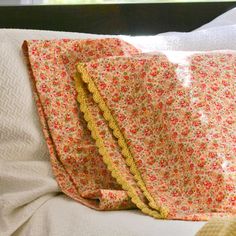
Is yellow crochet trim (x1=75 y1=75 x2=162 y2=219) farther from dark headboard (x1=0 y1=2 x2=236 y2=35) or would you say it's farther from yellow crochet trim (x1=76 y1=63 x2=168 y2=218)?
dark headboard (x1=0 y1=2 x2=236 y2=35)

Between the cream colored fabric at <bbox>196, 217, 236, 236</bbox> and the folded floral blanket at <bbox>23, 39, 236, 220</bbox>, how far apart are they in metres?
0.60

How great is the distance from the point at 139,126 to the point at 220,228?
2.82ft

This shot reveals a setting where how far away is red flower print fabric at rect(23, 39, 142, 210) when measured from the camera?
5.69 ft

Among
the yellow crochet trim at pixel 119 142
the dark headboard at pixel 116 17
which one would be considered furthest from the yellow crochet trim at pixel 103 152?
the dark headboard at pixel 116 17

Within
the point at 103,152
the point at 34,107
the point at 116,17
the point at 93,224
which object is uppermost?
the point at 116,17

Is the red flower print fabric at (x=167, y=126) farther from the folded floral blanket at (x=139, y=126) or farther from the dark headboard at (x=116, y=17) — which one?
the dark headboard at (x=116, y=17)

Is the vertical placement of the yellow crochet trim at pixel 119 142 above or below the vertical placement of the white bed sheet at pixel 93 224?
above

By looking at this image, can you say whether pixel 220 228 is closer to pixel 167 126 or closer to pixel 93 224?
pixel 93 224

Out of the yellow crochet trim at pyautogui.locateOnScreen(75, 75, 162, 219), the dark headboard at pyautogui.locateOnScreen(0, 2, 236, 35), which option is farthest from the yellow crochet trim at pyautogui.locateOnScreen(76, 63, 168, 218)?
the dark headboard at pyautogui.locateOnScreen(0, 2, 236, 35)

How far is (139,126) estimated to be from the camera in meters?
1.84

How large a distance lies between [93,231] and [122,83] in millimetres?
555

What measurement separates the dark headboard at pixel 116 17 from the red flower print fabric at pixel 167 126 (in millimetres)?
483

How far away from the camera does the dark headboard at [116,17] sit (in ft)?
7.61

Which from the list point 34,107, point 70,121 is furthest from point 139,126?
point 34,107
